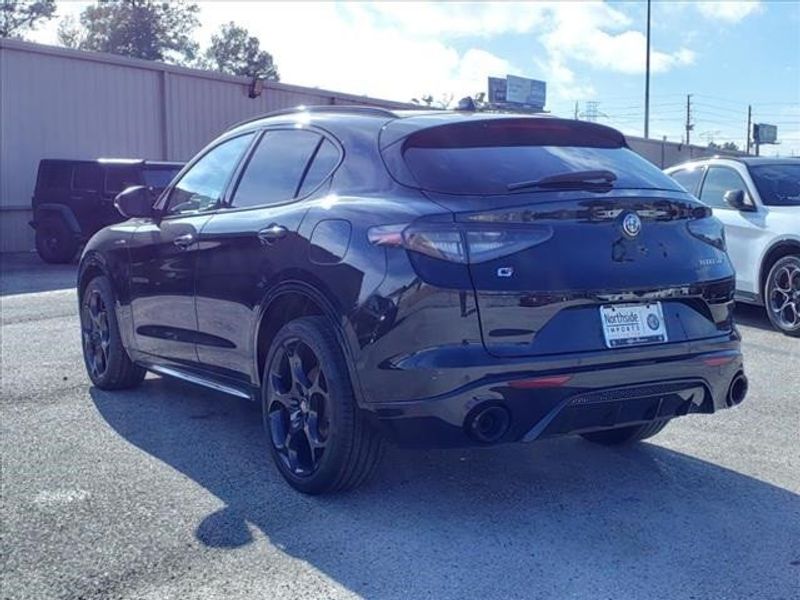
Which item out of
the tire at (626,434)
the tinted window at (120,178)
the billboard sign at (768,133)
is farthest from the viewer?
the billboard sign at (768,133)

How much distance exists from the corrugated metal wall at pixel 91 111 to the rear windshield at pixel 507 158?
44.1ft

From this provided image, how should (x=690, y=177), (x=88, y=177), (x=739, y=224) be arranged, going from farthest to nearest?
(x=88, y=177) → (x=690, y=177) → (x=739, y=224)

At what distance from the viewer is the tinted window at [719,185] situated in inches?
386

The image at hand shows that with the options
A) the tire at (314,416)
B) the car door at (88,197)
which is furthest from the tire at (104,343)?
the car door at (88,197)

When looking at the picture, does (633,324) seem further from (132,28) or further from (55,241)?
(132,28)

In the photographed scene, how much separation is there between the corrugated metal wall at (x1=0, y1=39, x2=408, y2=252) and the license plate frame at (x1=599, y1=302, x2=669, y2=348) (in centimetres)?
1760

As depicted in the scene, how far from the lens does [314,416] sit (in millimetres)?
4426

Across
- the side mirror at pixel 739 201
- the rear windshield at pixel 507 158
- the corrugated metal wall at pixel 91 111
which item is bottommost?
the side mirror at pixel 739 201

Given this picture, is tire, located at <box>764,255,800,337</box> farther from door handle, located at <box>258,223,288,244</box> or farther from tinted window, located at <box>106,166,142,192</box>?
tinted window, located at <box>106,166,142,192</box>

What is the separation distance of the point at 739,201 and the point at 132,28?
5929 cm

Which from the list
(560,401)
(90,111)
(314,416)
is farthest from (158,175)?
(560,401)

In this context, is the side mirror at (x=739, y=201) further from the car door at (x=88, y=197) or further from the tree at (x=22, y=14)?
the tree at (x=22, y=14)

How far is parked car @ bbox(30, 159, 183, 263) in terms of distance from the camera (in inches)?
618

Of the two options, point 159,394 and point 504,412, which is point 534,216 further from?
point 159,394
